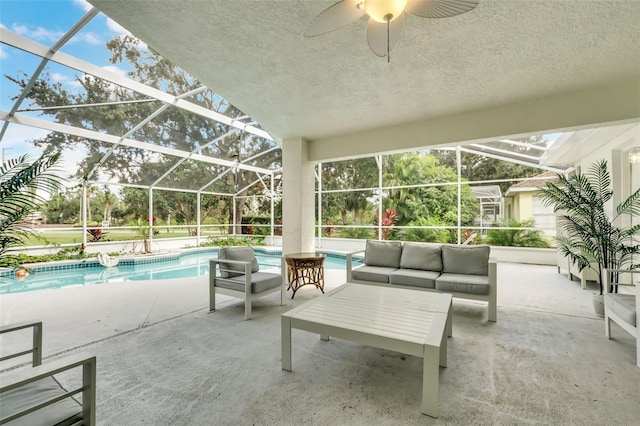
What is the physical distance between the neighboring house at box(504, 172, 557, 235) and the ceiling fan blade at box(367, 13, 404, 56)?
718cm

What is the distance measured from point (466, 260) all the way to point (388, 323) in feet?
7.59

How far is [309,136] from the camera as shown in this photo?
17.4 feet

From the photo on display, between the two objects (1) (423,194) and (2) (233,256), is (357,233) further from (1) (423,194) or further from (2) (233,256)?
(2) (233,256)

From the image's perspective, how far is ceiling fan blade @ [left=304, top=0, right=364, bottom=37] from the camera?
68.8 inches

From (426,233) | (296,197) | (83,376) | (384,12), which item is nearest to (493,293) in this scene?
(384,12)

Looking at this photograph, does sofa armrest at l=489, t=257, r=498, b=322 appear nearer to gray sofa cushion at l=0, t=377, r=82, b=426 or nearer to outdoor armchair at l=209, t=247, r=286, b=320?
outdoor armchair at l=209, t=247, r=286, b=320

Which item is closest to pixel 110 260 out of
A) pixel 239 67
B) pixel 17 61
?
→ pixel 17 61

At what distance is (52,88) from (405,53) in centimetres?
564

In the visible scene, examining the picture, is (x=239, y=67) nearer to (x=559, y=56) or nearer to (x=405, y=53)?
(x=405, y=53)

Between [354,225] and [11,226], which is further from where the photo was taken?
[354,225]

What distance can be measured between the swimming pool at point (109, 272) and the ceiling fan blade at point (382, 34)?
4.21m

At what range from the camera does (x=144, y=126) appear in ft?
20.2

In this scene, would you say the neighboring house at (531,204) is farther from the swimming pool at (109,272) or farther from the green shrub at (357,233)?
the swimming pool at (109,272)

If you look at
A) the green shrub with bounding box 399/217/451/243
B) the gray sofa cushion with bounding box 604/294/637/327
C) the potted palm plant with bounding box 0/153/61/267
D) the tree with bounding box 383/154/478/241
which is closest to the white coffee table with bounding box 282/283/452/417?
the gray sofa cushion with bounding box 604/294/637/327
